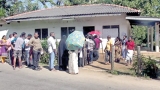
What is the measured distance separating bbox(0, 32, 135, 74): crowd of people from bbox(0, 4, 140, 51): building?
10.6 ft

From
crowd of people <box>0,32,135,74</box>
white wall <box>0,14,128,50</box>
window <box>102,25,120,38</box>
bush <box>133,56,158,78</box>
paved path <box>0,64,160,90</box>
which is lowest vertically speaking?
paved path <box>0,64,160,90</box>

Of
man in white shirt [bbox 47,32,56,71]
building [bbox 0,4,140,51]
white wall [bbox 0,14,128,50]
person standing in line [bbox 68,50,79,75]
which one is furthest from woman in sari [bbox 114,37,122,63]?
man in white shirt [bbox 47,32,56,71]

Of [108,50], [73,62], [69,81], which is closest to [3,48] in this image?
[73,62]

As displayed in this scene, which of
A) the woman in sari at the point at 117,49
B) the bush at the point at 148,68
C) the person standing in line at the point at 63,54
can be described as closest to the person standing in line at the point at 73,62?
the person standing in line at the point at 63,54

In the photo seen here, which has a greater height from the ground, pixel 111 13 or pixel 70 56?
pixel 111 13

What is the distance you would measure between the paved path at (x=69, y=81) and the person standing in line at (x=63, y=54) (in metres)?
0.60

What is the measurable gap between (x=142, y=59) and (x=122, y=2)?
21207mm

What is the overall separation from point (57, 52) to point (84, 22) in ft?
23.2

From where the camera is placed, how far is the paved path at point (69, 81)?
27.2 ft

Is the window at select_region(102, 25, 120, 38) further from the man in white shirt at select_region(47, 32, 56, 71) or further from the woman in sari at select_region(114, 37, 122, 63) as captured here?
the man in white shirt at select_region(47, 32, 56, 71)

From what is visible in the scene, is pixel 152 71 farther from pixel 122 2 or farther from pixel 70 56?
pixel 122 2

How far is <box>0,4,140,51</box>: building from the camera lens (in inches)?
699

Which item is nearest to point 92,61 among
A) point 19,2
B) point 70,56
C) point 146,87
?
point 70,56

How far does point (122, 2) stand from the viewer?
30.9 meters
